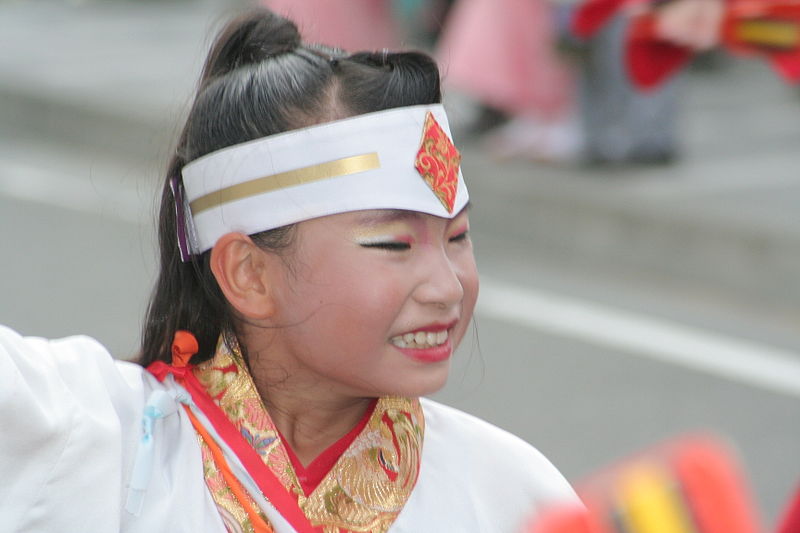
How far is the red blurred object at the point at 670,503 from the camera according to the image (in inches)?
40.6

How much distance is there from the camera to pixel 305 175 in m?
1.87

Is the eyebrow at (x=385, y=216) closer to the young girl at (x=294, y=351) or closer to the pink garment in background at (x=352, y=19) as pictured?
the young girl at (x=294, y=351)

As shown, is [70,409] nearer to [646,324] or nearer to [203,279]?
[203,279]

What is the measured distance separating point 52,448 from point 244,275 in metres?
0.37

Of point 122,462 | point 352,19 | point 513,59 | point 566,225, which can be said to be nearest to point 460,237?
point 122,462

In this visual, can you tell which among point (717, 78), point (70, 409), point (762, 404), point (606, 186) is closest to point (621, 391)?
point (762, 404)

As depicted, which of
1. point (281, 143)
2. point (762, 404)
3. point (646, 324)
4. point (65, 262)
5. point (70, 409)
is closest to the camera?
point (70, 409)

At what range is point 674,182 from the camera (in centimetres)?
677

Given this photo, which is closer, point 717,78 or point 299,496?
point 299,496

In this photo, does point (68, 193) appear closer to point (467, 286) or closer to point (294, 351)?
point (294, 351)

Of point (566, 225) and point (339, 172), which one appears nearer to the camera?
point (339, 172)

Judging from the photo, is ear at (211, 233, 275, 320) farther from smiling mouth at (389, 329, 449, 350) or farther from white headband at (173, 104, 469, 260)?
smiling mouth at (389, 329, 449, 350)

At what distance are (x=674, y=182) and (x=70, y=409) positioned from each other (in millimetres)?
5322

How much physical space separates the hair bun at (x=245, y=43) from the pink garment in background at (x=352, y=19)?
4878mm
